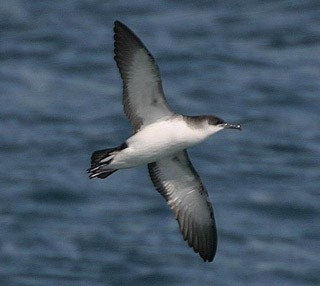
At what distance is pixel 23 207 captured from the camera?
61.3 feet

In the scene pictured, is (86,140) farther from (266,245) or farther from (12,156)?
(266,245)

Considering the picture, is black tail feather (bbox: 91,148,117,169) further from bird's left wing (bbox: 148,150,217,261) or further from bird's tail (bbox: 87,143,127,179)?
bird's left wing (bbox: 148,150,217,261)

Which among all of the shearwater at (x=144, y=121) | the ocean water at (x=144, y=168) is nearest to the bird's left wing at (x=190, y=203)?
the shearwater at (x=144, y=121)

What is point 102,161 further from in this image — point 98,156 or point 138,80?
point 138,80

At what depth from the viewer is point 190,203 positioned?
11.6 m

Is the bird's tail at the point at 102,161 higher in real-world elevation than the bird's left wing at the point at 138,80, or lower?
lower

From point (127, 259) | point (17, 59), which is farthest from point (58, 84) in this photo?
point (127, 259)

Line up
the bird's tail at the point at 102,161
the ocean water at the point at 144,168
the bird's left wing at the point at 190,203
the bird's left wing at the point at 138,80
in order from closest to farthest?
the bird's left wing at the point at 138,80, the bird's tail at the point at 102,161, the bird's left wing at the point at 190,203, the ocean water at the point at 144,168

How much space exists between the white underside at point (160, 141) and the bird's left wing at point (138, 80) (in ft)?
0.36

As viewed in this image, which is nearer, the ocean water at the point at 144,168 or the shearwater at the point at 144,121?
the shearwater at the point at 144,121

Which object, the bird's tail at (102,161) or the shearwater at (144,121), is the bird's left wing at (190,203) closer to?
the shearwater at (144,121)

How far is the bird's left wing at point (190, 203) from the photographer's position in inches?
449

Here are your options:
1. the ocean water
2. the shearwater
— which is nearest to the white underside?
the shearwater

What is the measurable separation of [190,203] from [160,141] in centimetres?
139
